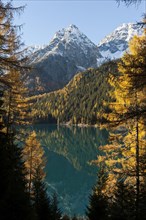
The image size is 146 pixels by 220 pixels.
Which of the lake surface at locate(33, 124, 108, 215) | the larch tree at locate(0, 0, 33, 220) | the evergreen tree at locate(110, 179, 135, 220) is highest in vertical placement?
the larch tree at locate(0, 0, 33, 220)

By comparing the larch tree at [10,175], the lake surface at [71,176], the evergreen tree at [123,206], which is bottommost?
the lake surface at [71,176]

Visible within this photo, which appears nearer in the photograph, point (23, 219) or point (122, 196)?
point (23, 219)

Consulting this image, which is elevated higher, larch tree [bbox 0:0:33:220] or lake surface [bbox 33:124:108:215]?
larch tree [bbox 0:0:33:220]

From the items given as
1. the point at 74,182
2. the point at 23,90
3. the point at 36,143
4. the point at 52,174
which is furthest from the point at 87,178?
the point at 23,90

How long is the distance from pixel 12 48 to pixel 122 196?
30.1 ft

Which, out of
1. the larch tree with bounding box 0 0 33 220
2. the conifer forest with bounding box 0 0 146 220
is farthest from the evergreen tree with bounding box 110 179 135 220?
the larch tree with bounding box 0 0 33 220

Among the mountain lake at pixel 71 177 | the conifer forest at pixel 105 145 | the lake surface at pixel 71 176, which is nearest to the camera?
the conifer forest at pixel 105 145

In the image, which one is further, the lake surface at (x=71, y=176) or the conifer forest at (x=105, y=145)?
the lake surface at (x=71, y=176)

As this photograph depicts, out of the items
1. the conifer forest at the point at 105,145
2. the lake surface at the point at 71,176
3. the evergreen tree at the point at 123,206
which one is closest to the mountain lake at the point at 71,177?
the lake surface at the point at 71,176

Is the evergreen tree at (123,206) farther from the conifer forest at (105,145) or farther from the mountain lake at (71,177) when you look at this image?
the mountain lake at (71,177)

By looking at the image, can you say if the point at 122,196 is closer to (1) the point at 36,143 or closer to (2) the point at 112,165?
(2) the point at 112,165

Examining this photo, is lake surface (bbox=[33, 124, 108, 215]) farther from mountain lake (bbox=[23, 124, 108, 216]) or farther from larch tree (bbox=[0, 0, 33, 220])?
larch tree (bbox=[0, 0, 33, 220])

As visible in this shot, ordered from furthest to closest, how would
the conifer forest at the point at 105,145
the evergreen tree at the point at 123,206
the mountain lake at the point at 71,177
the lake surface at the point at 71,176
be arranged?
the lake surface at the point at 71,176 < the mountain lake at the point at 71,177 < the evergreen tree at the point at 123,206 < the conifer forest at the point at 105,145

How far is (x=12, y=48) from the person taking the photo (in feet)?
45.9
